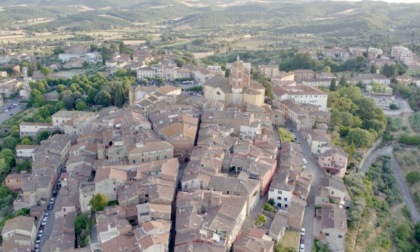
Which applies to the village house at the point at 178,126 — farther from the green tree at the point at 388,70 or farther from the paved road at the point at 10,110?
the green tree at the point at 388,70

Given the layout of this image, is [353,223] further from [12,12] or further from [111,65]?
[12,12]

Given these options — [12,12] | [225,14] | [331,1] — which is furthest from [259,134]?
[331,1]

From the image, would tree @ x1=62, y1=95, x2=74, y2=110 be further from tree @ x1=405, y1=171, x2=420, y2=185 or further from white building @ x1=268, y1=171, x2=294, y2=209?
tree @ x1=405, y1=171, x2=420, y2=185

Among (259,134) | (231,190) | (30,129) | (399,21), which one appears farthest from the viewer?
(399,21)

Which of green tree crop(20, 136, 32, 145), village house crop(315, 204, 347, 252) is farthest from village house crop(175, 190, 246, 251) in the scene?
green tree crop(20, 136, 32, 145)

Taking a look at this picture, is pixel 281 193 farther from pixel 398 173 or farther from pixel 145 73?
pixel 145 73

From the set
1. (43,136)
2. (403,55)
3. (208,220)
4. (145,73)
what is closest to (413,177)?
(208,220)
